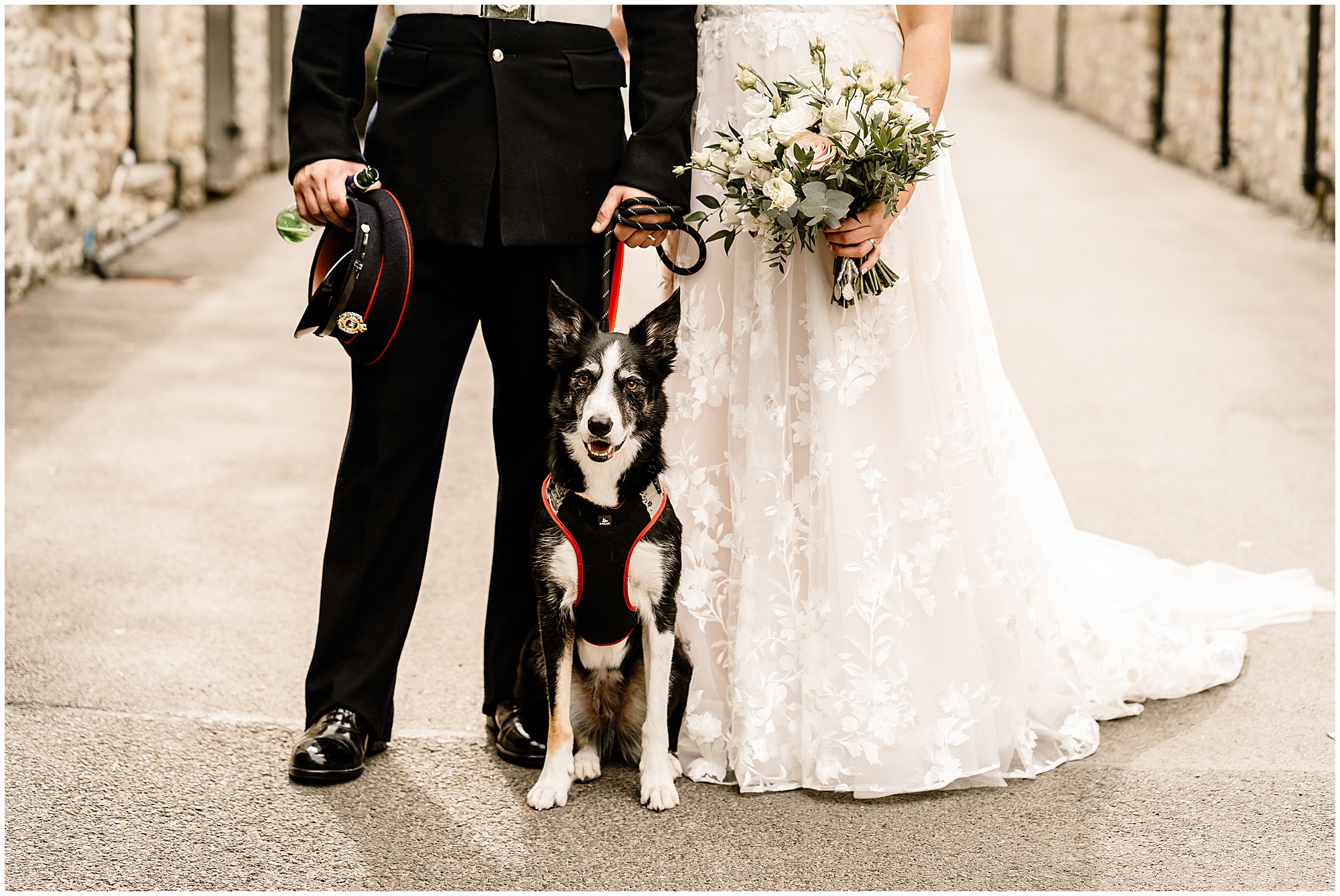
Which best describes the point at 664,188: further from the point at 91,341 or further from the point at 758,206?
the point at 91,341

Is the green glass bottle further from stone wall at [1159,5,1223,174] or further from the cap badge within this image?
stone wall at [1159,5,1223,174]

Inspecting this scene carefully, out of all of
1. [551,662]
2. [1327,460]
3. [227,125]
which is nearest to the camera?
A: [551,662]

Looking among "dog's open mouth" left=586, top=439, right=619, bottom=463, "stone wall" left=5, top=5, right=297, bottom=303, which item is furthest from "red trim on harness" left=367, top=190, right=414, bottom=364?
"stone wall" left=5, top=5, right=297, bottom=303

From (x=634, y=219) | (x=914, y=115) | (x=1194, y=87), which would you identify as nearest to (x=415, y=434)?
(x=634, y=219)

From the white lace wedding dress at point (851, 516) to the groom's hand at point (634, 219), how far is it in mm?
227

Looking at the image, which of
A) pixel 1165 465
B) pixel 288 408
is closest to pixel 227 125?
pixel 288 408

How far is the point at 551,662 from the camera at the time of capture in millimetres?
2486

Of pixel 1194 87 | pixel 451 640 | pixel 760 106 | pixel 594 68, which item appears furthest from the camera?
pixel 1194 87

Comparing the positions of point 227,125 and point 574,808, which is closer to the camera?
point 574,808

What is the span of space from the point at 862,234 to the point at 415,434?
1.01 meters

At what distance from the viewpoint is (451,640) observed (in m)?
3.48

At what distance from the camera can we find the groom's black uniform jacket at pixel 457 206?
246 centimetres

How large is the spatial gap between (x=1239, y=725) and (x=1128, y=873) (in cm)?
81

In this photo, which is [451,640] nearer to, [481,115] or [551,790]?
[551,790]
